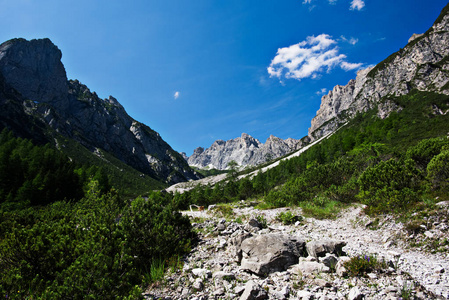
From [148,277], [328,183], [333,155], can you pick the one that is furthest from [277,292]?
[333,155]

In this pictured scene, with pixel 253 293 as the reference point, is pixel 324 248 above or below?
below

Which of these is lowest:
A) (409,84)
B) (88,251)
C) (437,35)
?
(88,251)

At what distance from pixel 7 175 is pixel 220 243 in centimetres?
5860

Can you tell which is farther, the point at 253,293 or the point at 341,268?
the point at 341,268

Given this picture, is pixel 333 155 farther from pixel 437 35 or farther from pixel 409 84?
pixel 437 35

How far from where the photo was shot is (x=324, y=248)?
6613 mm

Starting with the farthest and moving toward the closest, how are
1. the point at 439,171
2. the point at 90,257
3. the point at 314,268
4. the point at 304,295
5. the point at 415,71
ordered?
the point at 415,71
the point at 439,171
the point at 314,268
the point at 90,257
the point at 304,295

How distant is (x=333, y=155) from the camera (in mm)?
67688

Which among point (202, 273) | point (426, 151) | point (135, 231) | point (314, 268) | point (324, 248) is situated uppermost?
point (135, 231)

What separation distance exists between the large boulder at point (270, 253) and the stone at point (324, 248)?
1.46 feet

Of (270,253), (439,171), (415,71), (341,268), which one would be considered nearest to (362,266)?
(341,268)

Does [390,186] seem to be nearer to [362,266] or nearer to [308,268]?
[362,266]

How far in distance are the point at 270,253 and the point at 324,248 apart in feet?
6.33

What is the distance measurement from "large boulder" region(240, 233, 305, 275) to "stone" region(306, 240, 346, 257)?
1.46ft
